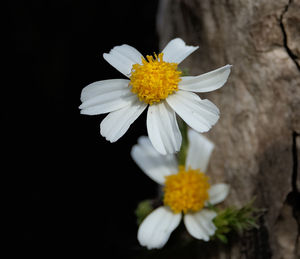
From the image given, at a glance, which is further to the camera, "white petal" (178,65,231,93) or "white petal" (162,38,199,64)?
"white petal" (162,38,199,64)

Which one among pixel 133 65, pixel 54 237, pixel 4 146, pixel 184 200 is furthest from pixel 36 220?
pixel 133 65

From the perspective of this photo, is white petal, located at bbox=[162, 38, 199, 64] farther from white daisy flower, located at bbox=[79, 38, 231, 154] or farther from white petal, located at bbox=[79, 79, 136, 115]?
white petal, located at bbox=[79, 79, 136, 115]

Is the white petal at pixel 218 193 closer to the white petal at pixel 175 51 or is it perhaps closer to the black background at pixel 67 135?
the white petal at pixel 175 51

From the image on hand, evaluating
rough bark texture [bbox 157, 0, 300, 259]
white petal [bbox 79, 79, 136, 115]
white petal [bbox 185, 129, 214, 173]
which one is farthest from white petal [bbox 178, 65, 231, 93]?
white petal [bbox 185, 129, 214, 173]

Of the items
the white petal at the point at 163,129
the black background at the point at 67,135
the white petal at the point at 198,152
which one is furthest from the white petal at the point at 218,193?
the black background at the point at 67,135

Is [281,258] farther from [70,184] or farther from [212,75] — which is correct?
[70,184]

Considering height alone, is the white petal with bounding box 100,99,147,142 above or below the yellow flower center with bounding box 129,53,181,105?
below

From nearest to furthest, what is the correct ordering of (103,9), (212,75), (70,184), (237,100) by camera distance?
1. (212,75)
2. (237,100)
3. (70,184)
4. (103,9)
